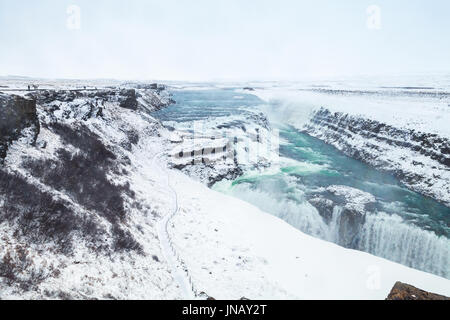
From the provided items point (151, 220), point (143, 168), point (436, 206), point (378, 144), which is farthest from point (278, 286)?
point (378, 144)

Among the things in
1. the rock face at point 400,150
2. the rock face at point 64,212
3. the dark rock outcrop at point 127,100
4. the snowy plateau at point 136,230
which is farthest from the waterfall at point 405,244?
the dark rock outcrop at point 127,100

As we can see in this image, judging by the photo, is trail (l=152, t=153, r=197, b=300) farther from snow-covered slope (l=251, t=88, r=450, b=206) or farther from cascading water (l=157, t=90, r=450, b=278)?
snow-covered slope (l=251, t=88, r=450, b=206)

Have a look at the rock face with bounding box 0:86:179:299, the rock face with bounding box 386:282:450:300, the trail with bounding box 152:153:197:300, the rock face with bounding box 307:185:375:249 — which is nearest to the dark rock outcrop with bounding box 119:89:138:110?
the rock face with bounding box 0:86:179:299

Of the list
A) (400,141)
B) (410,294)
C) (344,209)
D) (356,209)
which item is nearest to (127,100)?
(344,209)

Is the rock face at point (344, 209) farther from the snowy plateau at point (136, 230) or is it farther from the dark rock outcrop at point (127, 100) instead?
the dark rock outcrop at point (127, 100)

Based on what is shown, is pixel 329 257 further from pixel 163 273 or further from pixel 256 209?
pixel 163 273

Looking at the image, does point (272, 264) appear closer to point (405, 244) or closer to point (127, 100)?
point (405, 244)

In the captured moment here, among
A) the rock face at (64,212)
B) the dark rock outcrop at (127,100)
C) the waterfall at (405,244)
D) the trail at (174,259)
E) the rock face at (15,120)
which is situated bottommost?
Result: the waterfall at (405,244)
